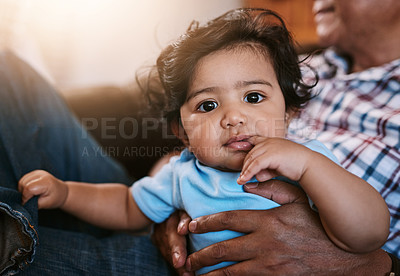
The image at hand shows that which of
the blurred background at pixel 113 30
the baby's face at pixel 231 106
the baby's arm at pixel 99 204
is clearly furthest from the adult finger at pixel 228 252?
the blurred background at pixel 113 30

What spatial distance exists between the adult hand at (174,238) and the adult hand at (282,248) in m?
0.09

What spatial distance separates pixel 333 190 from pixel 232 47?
0.40 metres

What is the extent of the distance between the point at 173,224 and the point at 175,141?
1.03ft

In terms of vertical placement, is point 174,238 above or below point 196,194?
below

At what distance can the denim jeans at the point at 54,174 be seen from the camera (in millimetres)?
709

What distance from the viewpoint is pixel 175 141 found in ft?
3.70

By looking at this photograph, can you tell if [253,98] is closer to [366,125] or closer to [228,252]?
[228,252]

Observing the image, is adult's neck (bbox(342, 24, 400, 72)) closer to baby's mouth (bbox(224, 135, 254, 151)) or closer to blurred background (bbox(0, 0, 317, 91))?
baby's mouth (bbox(224, 135, 254, 151))

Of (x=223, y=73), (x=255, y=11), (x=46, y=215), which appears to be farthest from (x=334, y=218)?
(x=46, y=215)

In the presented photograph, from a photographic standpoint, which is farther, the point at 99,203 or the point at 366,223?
the point at 99,203

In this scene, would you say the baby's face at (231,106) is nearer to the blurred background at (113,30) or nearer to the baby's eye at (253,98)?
the baby's eye at (253,98)

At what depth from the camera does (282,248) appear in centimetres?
72

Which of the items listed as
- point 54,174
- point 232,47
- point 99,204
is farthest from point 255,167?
point 54,174

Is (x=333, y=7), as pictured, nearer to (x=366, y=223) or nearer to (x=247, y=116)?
(x=247, y=116)
